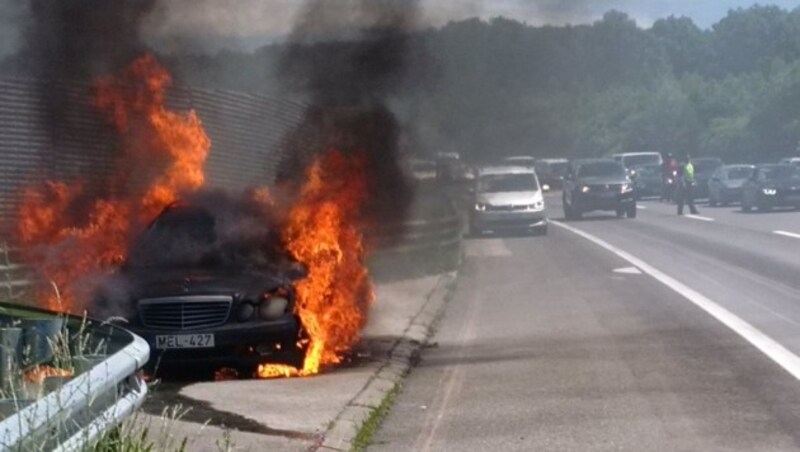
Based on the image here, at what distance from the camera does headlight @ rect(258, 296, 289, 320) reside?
12.1 meters

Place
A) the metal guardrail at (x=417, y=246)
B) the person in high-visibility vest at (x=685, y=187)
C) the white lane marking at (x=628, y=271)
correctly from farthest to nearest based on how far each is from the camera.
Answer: the person in high-visibility vest at (x=685, y=187) → the white lane marking at (x=628, y=271) → the metal guardrail at (x=417, y=246)

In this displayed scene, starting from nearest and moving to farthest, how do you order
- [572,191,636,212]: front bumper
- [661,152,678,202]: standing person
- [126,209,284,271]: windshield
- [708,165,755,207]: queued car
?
[126,209,284,271]: windshield < [572,191,636,212]: front bumper < [661,152,678,202]: standing person < [708,165,755,207]: queued car

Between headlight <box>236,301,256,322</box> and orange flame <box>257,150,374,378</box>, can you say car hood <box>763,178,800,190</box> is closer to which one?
orange flame <box>257,150,374,378</box>

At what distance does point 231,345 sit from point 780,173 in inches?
1481

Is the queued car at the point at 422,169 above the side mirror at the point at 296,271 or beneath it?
above

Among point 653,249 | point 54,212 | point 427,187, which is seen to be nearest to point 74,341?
point 54,212

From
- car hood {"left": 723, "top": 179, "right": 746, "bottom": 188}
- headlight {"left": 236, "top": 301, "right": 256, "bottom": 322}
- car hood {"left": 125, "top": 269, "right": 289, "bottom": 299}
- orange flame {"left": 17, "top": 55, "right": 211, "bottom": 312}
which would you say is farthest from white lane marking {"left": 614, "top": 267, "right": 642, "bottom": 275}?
car hood {"left": 723, "top": 179, "right": 746, "bottom": 188}

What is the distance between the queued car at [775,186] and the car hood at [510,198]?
41.3 ft

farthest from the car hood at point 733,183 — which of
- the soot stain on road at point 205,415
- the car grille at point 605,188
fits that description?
the soot stain on road at point 205,415

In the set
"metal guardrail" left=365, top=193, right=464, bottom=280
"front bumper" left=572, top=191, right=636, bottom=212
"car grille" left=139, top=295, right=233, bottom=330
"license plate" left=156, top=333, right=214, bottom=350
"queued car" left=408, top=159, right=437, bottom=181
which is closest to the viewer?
"license plate" left=156, top=333, right=214, bottom=350

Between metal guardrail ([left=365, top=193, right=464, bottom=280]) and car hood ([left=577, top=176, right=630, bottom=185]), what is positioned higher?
car hood ([left=577, top=176, right=630, bottom=185])

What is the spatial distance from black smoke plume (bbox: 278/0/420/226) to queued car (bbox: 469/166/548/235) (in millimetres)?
16178

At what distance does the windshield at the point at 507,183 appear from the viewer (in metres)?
37.3

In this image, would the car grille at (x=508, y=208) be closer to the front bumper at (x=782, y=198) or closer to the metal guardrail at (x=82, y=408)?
the front bumper at (x=782, y=198)
